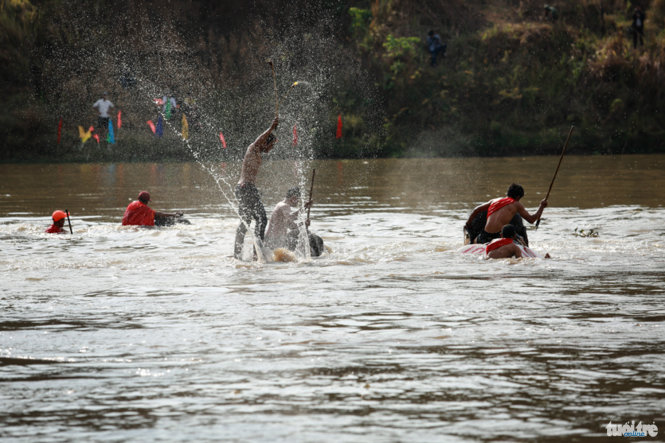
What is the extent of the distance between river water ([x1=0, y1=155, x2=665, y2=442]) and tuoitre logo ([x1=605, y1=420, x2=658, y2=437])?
69 millimetres

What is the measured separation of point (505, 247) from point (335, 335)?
214 inches

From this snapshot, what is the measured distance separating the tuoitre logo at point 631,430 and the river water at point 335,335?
7 cm

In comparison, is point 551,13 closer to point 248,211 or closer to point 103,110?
point 103,110

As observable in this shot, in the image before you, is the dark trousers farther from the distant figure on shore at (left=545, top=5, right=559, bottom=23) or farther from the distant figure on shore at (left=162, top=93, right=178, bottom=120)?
the distant figure on shore at (left=545, top=5, right=559, bottom=23)

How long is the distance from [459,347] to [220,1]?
135 feet

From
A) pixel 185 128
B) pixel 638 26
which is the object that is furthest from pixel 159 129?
pixel 638 26

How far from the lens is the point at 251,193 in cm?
1415

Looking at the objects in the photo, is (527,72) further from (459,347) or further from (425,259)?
(459,347)

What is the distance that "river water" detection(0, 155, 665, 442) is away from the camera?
6.43 metres

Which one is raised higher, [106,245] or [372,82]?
[372,82]

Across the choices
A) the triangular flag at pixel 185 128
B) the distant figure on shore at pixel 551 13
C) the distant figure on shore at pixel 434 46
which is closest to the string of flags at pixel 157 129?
the triangular flag at pixel 185 128

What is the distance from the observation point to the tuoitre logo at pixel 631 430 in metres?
6.06

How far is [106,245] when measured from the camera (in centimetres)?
1630

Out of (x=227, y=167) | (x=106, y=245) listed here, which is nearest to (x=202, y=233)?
(x=106, y=245)
